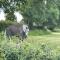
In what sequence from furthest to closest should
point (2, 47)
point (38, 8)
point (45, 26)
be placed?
point (45, 26) < point (38, 8) < point (2, 47)

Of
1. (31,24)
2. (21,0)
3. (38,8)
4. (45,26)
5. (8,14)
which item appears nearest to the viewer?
(21,0)

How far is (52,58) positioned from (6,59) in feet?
4.66

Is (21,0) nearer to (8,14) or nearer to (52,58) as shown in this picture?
(8,14)

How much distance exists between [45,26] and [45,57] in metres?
41.3

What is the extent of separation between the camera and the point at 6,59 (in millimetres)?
9297

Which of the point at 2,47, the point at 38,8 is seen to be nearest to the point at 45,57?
the point at 2,47

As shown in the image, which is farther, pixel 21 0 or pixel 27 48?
pixel 21 0

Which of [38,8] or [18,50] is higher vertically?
[18,50]

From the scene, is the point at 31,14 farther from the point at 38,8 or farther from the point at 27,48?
the point at 27,48

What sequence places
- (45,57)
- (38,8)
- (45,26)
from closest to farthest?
(45,57)
(38,8)
(45,26)

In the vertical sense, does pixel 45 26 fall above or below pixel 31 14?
below

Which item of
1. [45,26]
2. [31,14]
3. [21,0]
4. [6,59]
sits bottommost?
[45,26]

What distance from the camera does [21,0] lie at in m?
14.3

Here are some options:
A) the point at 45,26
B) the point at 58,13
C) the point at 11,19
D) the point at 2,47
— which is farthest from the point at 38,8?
the point at 2,47
